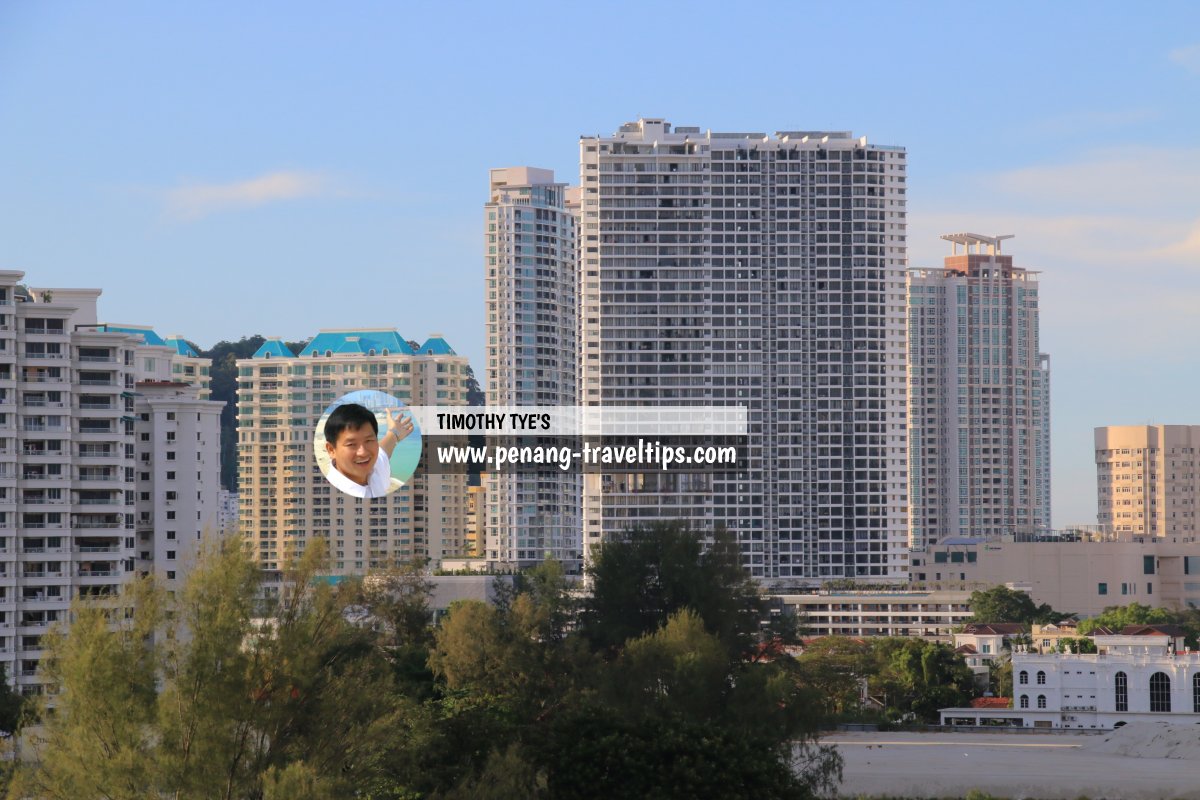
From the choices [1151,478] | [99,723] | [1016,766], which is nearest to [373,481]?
[1016,766]

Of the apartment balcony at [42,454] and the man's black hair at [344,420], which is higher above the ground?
the man's black hair at [344,420]

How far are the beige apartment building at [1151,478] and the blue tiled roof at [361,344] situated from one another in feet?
179

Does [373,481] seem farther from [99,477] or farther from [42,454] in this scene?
[42,454]

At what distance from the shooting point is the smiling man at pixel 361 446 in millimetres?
66375

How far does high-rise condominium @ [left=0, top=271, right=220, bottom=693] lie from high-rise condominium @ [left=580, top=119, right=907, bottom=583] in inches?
1308

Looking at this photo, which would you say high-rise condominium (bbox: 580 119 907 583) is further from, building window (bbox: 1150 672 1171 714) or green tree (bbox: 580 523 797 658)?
A: green tree (bbox: 580 523 797 658)

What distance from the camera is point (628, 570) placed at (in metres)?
50.5

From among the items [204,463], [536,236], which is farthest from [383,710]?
[536,236]

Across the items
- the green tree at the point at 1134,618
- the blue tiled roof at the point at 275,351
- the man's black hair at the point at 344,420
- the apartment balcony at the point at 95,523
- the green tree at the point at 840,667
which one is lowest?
the green tree at the point at 840,667

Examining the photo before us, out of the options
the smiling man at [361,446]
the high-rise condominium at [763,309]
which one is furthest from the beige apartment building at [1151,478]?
the smiling man at [361,446]

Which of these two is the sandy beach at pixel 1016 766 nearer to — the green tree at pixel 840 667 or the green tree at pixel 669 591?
the green tree at pixel 840 667

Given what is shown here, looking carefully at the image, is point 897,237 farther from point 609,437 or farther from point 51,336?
point 51,336

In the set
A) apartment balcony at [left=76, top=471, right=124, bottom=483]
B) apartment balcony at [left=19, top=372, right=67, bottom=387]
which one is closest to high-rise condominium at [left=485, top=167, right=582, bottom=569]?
apartment balcony at [left=76, top=471, right=124, bottom=483]

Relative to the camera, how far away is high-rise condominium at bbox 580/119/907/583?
86.4m
